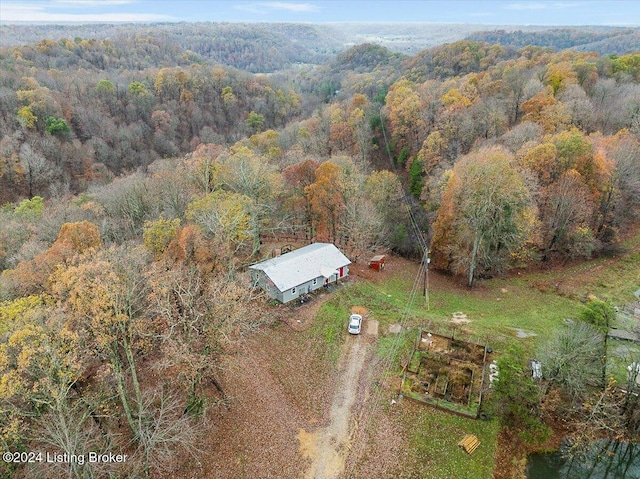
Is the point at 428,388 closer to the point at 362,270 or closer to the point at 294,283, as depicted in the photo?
the point at 294,283

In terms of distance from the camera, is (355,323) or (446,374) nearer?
(446,374)

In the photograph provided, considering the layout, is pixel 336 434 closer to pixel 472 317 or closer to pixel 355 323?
pixel 355 323

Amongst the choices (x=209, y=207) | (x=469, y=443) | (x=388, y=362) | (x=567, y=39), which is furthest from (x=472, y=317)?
(x=567, y=39)

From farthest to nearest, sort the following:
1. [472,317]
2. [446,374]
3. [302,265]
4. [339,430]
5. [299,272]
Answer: [302,265] < [299,272] < [472,317] < [446,374] < [339,430]

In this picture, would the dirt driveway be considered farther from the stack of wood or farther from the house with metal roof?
the house with metal roof

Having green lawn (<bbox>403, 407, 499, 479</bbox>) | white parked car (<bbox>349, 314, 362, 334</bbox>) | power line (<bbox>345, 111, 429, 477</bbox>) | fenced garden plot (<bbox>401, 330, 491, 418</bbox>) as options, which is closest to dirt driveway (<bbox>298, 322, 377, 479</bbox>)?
power line (<bbox>345, 111, 429, 477</bbox>)

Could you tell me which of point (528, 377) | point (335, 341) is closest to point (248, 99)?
point (335, 341)
